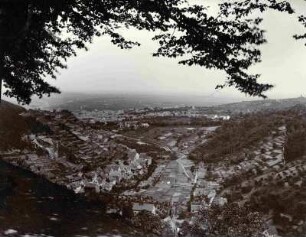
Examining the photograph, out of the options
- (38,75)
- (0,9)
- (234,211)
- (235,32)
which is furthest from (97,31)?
(234,211)

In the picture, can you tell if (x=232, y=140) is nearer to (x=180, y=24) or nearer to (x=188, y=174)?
(x=188, y=174)

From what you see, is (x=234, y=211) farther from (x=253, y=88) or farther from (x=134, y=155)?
(x=134, y=155)

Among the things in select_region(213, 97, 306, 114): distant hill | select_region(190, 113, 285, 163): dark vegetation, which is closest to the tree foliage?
select_region(190, 113, 285, 163): dark vegetation

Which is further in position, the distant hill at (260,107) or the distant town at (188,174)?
the distant hill at (260,107)

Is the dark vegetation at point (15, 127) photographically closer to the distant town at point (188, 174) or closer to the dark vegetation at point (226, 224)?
the distant town at point (188, 174)

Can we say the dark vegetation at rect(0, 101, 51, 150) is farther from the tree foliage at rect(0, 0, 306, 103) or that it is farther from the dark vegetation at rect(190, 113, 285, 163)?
the dark vegetation at rect(190, 113, 285, 163)

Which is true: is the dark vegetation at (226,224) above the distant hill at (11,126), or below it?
below

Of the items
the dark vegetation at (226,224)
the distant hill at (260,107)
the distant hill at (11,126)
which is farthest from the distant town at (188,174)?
the distant hill at (260,107)
